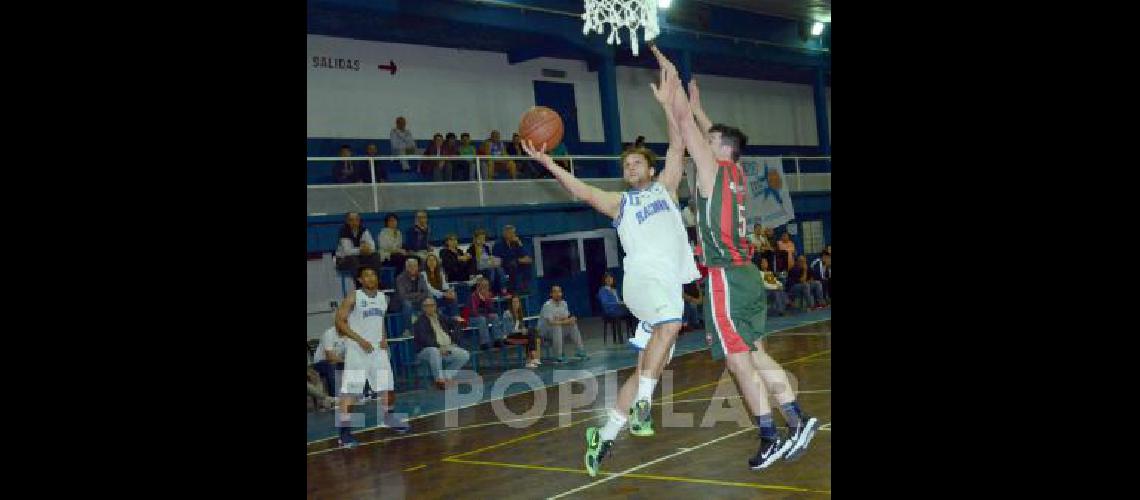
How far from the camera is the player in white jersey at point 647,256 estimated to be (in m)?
5.09

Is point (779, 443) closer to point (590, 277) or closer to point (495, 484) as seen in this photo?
point (495, 484)

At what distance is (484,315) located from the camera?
1095 cm

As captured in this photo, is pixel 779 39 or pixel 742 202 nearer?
pixel 742 202

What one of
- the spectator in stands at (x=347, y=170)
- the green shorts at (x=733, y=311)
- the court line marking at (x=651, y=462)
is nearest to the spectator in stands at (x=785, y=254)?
the spectator in stands at (x=347, y=170)

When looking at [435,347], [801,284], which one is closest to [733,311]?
[435,347]

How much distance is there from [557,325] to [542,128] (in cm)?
538

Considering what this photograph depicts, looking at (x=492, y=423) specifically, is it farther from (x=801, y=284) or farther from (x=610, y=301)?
(x=801, y=284)

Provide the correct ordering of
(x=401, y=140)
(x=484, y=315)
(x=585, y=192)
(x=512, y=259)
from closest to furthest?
(x=585, y=192) → (x=484, y=315) → (x=512, y=259) → (x=401, y=140)

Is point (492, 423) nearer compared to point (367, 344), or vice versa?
point (367, 344)

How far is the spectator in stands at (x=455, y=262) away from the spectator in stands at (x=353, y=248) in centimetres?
92

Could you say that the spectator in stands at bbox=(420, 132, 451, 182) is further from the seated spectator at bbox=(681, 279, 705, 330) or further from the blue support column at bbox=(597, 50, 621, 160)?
the blue support column at bbox=(597, 50, 621, 160)
